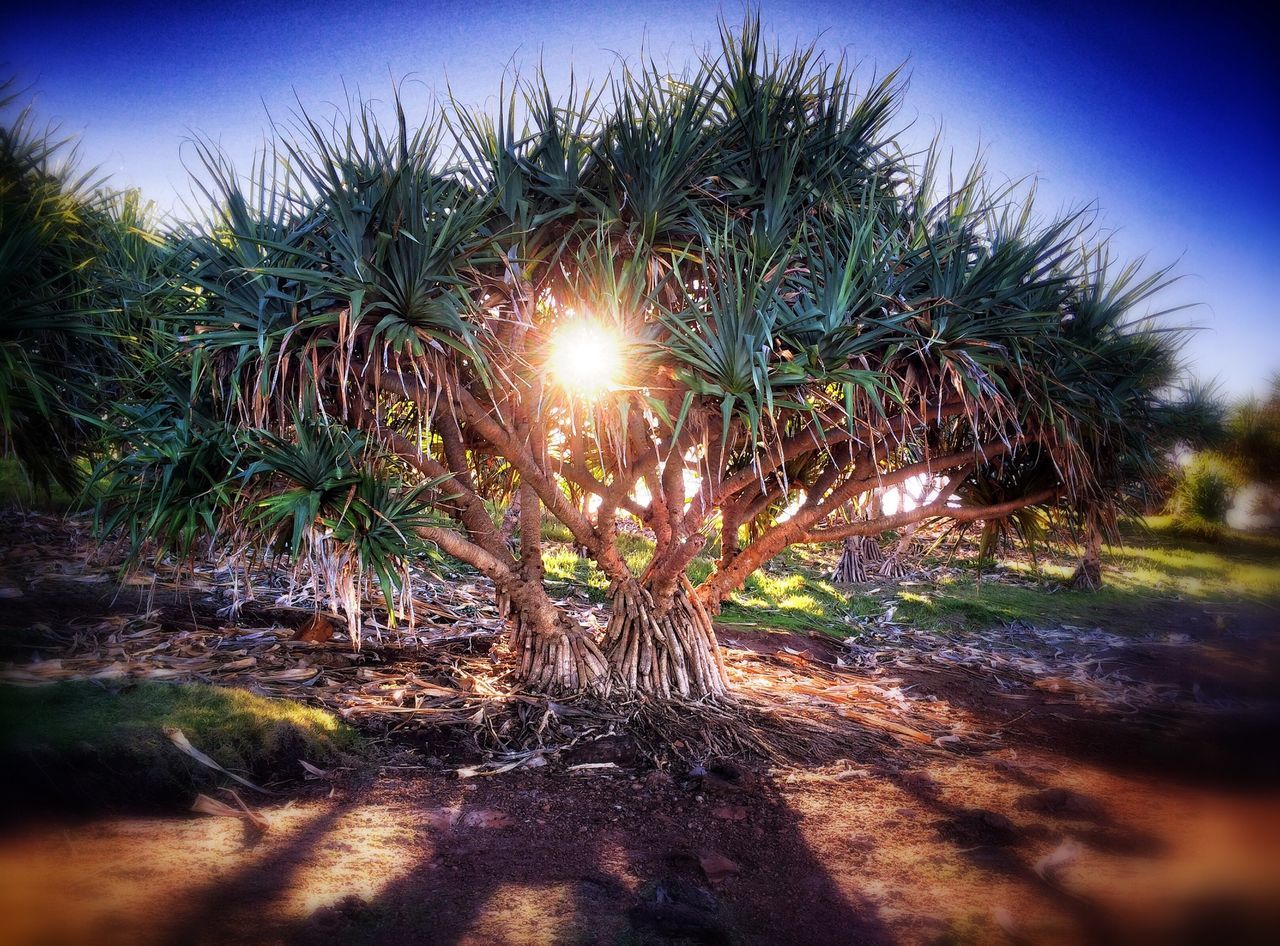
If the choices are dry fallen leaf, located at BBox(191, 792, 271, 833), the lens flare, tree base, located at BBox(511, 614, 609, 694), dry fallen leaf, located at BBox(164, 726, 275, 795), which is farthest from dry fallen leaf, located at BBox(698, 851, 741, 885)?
the lens flare

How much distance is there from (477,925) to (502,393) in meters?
3.36

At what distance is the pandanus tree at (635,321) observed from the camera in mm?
4289

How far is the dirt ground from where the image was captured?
5.14 feet

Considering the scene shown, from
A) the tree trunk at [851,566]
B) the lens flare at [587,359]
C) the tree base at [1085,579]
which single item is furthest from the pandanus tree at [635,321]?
the tree trunk at [851,566]

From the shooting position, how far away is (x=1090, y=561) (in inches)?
392

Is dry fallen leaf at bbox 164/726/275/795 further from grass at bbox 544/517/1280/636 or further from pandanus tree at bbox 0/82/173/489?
grass at bbox 544/517/1280/636

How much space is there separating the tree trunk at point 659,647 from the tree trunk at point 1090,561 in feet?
11.3

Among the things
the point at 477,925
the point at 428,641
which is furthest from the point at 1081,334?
the point at 428,641

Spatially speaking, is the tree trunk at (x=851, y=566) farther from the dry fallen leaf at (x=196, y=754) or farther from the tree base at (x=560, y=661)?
the dry fallen leaf at (x=196, y=754)

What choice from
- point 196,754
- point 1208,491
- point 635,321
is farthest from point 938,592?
point 196,754

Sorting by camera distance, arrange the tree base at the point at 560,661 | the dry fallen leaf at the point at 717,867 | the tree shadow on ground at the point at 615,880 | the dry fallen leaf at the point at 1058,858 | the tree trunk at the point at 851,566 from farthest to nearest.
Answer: the tree trunk at the point at 851,566 → the tree base at the point at 560,661 → the dry fallen leaf at the point at 717,867 → the tree shadow on ground at the point at 615,880 → the dry fallen leaf at the point at 1058,858

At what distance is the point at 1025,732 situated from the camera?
606 centimetres

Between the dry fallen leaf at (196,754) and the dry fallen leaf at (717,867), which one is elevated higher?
the dry fallen leaf at (196,754)

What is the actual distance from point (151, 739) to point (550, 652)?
2.77 m
